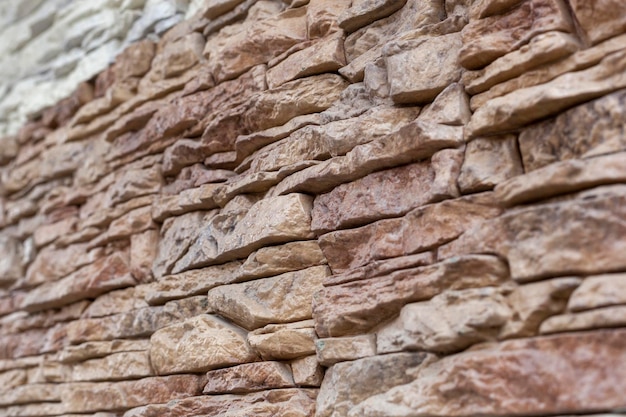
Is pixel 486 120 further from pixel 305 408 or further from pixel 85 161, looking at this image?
pixel 85 161

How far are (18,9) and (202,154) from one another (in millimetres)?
2287

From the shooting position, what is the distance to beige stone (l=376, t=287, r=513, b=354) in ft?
4.85

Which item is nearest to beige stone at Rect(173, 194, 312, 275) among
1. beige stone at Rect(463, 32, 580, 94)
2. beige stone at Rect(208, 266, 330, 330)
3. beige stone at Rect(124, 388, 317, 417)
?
beige stone at Rect(208, 266, 330, 330)

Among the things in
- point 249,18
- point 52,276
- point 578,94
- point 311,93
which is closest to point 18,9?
point 52,276

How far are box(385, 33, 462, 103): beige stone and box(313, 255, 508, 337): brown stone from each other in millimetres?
558

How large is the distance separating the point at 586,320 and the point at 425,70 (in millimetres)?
882

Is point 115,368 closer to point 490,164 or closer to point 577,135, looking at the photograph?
point 490,164

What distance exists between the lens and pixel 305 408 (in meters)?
1.81

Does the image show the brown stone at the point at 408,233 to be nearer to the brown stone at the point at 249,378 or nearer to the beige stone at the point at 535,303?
the beige stone at the point at 535,303

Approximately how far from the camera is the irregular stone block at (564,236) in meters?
1.38

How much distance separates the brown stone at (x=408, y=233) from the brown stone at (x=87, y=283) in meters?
1.11

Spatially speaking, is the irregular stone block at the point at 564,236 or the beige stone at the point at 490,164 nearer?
the irregular stone block at the point at 564,236

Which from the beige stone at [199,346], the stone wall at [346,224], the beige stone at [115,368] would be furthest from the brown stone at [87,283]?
the beige stone at [199,346]

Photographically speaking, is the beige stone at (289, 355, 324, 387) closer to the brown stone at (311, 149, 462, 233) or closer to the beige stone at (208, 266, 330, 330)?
the beige stone at (208, 266, 330, 330)
